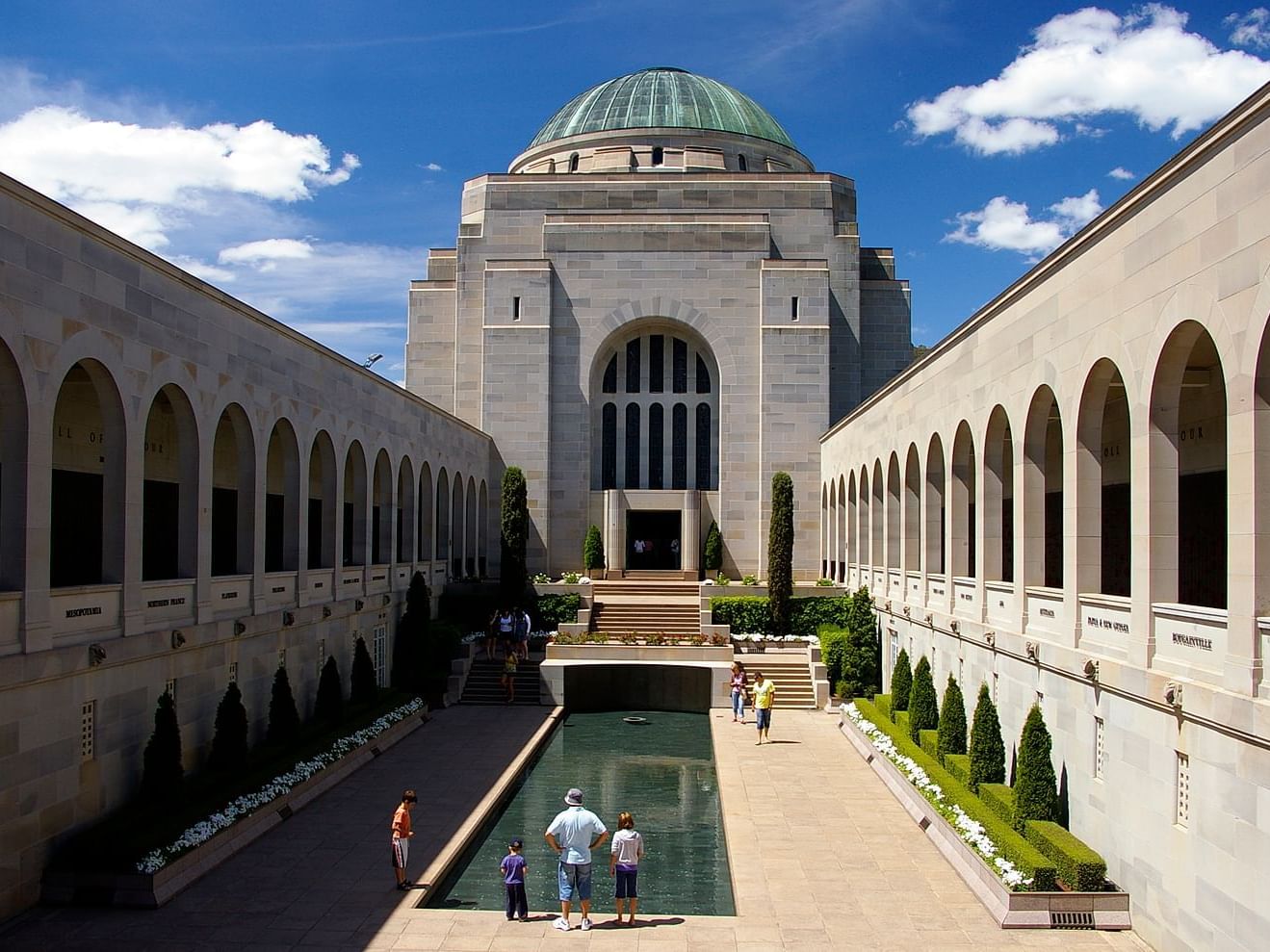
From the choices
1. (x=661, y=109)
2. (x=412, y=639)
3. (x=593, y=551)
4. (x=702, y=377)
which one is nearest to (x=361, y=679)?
(x=412, y=639)

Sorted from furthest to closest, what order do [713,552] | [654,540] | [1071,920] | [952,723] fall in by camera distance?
[654,540] < [713,552] < [952,723] < [1071,920]

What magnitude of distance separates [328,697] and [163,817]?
794cm

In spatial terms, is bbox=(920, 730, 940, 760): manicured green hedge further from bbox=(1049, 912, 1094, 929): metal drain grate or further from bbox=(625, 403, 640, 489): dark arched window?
bbox=(625, 403, 640, 489): dark arched window

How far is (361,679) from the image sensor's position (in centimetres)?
2592

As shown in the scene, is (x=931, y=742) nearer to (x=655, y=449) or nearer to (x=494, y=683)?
(x=494, y=683)

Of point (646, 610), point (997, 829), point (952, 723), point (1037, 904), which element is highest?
point (646, 610)

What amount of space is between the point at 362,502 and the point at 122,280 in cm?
1223

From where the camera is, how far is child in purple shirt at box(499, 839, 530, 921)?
45.2ft

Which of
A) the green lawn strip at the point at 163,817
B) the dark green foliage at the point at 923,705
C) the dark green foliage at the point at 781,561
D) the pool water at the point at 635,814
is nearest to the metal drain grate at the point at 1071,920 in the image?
the pool water at the point at 635,814

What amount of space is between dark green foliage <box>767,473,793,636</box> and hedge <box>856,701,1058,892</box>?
12.0 m

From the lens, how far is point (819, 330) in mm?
43594

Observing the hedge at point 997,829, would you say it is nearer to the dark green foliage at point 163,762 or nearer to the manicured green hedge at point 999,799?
the manicured green hedge at point 999,799

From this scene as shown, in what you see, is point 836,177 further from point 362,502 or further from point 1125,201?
point 1125,201

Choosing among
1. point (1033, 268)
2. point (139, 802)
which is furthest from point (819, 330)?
point (139, 802)
